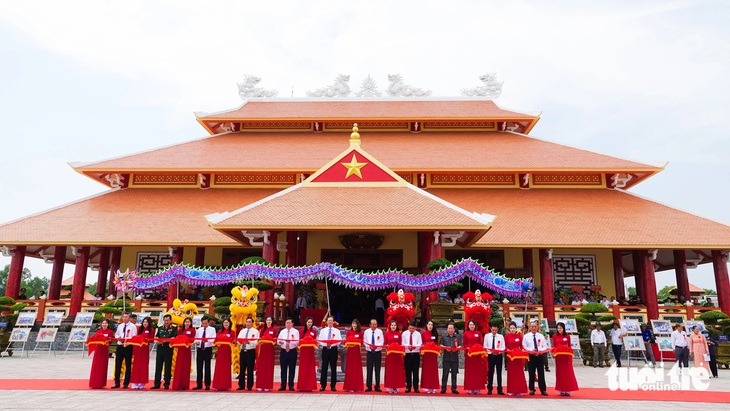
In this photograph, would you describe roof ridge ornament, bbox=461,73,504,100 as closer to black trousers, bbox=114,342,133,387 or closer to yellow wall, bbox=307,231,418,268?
yellow wall, bbox=307,231,418,268

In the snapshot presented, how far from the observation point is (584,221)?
17016 mm

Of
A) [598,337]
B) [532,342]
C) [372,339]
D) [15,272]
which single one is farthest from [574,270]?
[15,272]

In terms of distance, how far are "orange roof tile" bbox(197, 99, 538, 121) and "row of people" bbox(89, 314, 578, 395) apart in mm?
14341

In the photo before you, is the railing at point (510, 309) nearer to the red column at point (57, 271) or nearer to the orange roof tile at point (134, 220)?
the red column at point (57, 271)

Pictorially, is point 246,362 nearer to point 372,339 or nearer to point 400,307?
→ point 372,339

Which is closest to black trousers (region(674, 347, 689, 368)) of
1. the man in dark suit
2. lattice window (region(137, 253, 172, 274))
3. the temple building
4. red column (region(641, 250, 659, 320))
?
red column (region(641, 250, 659, 320))

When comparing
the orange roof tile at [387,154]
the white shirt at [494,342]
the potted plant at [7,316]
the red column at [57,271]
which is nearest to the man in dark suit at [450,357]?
the white shirt at [494,342]

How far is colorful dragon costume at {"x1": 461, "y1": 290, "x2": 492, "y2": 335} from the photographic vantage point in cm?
1122

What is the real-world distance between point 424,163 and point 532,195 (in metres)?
4.19

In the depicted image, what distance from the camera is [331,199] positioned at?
586 inches

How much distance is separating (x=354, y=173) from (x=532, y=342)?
7836mm

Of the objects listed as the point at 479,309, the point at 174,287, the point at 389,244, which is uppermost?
the point at 389,244

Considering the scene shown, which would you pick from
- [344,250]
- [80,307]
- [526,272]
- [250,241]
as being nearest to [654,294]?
[526,272]

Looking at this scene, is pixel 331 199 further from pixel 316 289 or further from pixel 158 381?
pixel 158 381
